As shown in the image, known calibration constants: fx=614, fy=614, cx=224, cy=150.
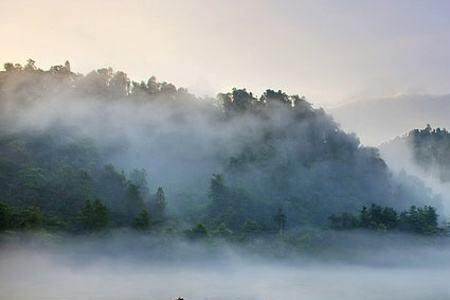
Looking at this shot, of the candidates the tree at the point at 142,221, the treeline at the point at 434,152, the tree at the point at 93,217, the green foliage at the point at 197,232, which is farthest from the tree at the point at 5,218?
the treeline at the point at 434,152

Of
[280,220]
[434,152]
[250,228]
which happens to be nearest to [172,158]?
[280,220]

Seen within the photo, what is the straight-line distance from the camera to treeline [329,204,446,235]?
117062mm

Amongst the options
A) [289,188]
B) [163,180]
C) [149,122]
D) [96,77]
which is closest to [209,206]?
[163,180]

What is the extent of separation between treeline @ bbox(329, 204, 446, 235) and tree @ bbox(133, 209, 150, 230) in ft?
130

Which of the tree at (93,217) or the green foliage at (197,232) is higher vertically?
the tree at (93,217)

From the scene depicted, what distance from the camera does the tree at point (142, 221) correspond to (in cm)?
9657

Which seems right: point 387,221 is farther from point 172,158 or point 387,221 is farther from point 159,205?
point 172,158

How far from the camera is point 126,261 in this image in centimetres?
10038

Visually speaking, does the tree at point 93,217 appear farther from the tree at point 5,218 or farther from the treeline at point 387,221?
the treeline at point 387,221

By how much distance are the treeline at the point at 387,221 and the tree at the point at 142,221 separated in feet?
130

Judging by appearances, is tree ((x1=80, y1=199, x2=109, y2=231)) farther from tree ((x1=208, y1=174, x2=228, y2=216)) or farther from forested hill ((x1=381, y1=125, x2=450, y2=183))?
forested hill ((x1=381, y1=125, x2=450, y2=183))

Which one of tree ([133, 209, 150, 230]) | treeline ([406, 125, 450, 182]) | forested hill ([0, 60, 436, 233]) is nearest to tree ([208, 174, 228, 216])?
forested hill ([0, 60, 436, 233])

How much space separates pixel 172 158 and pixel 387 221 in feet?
163

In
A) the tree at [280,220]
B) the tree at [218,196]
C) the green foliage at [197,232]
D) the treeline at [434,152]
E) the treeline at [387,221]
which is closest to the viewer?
the green foliage at [197,232]
